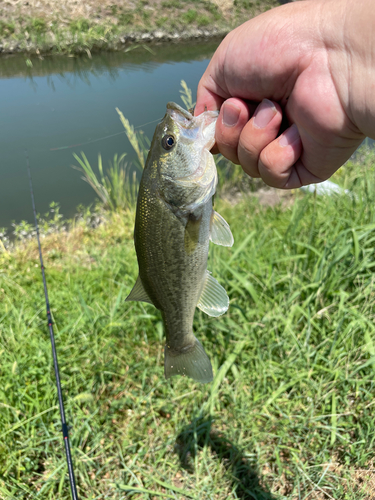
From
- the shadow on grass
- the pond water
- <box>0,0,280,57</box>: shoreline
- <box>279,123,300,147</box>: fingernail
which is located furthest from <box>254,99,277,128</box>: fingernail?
<box>0,0,280,57</box>: shoreline

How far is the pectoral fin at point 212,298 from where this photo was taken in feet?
5.66

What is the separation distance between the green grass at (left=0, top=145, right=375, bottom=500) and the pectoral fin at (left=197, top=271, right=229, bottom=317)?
1.11 meters

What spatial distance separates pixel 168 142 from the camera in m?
1.56

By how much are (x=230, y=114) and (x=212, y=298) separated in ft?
3.09

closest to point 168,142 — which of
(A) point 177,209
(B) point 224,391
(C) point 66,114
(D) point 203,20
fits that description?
(A) point 177,209

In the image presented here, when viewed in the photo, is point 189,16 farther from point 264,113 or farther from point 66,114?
point 264,113

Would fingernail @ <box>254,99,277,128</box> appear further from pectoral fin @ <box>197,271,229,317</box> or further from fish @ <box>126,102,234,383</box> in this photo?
pectoral fin @ <box>197,271,229,317</box>

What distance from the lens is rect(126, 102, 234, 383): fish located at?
1.55m

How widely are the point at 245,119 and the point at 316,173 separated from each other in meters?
0.49

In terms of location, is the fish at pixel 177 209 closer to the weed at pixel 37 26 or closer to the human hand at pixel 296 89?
the human hand at pixel 296 89

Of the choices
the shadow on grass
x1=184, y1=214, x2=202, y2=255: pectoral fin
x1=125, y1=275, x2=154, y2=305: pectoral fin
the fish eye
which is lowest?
the shadow on grass

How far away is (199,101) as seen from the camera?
189 centimetres

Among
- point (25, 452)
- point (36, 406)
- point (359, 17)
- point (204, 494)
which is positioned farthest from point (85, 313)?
point (359, 17)

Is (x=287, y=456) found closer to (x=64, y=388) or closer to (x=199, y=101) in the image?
(x=64, y=388)
